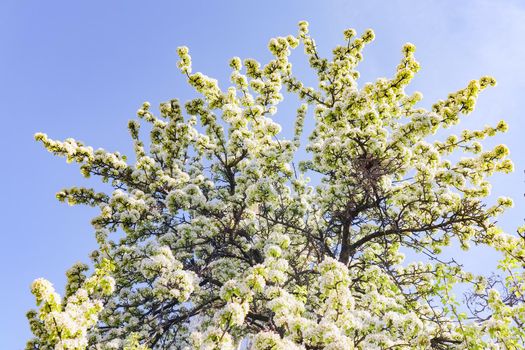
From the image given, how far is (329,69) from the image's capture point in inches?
630

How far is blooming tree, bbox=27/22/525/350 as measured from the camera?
892 cm

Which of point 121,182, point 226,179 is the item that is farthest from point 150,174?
point 226,179

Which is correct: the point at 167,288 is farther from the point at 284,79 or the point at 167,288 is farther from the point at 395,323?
the point at 284,79

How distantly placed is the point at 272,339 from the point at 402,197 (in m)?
6.81

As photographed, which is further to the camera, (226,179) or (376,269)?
(226,179)

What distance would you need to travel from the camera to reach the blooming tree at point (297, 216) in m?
8.92

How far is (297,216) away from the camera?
15.8 metres

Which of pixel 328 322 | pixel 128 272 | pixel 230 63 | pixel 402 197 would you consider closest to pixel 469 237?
pixel 402 197

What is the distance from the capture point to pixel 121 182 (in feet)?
52.7

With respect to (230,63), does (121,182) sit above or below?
below

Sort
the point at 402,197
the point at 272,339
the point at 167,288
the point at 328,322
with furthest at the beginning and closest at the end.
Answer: the point at 402,197 < the point at 167,288 < the point at 328,322 < the point at 272,339

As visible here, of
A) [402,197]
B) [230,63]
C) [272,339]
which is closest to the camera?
[272,339]

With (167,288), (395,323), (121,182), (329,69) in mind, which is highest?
(329,69)

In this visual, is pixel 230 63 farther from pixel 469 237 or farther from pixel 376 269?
pixel 469 237
